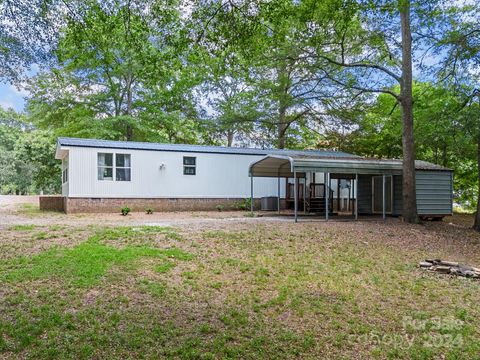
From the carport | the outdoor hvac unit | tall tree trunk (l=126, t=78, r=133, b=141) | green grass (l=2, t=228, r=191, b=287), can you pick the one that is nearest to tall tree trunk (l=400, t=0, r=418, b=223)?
the carport

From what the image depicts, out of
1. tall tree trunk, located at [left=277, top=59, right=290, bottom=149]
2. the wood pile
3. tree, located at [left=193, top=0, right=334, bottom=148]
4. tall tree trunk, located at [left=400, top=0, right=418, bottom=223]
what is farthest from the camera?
tall tree trunk, located at [left=277, top=59, right=290, bottom=149]

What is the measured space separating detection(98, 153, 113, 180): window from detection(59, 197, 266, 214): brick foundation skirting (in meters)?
0.88

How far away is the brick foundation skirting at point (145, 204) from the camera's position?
543 inches

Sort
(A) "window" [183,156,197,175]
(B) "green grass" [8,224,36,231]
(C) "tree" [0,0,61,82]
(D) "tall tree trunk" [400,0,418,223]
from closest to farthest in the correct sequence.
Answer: (C) "tree" [0,0,61,82] < (B) "green grass" [8,224,36,231] < (D) "tall tree trunk" [400,0,418,223] < (A) "window" [183,156,197,175]

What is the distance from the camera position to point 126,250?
6.75m

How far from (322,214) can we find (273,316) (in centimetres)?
1031

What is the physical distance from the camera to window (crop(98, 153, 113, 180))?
46.4 ft

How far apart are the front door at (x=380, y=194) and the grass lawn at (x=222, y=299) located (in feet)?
21.2

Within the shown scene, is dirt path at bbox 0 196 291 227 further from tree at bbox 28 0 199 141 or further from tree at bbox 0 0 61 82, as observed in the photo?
tree at bbox 28 0 199 141

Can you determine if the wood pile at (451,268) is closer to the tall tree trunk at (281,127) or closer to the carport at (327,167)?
the carport at (327,167)

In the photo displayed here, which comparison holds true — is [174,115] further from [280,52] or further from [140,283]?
[140,283]

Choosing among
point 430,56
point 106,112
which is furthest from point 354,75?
point 106,112

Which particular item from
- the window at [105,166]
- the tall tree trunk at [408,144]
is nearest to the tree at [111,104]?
the window at [105,166]

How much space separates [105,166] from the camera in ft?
46.7
